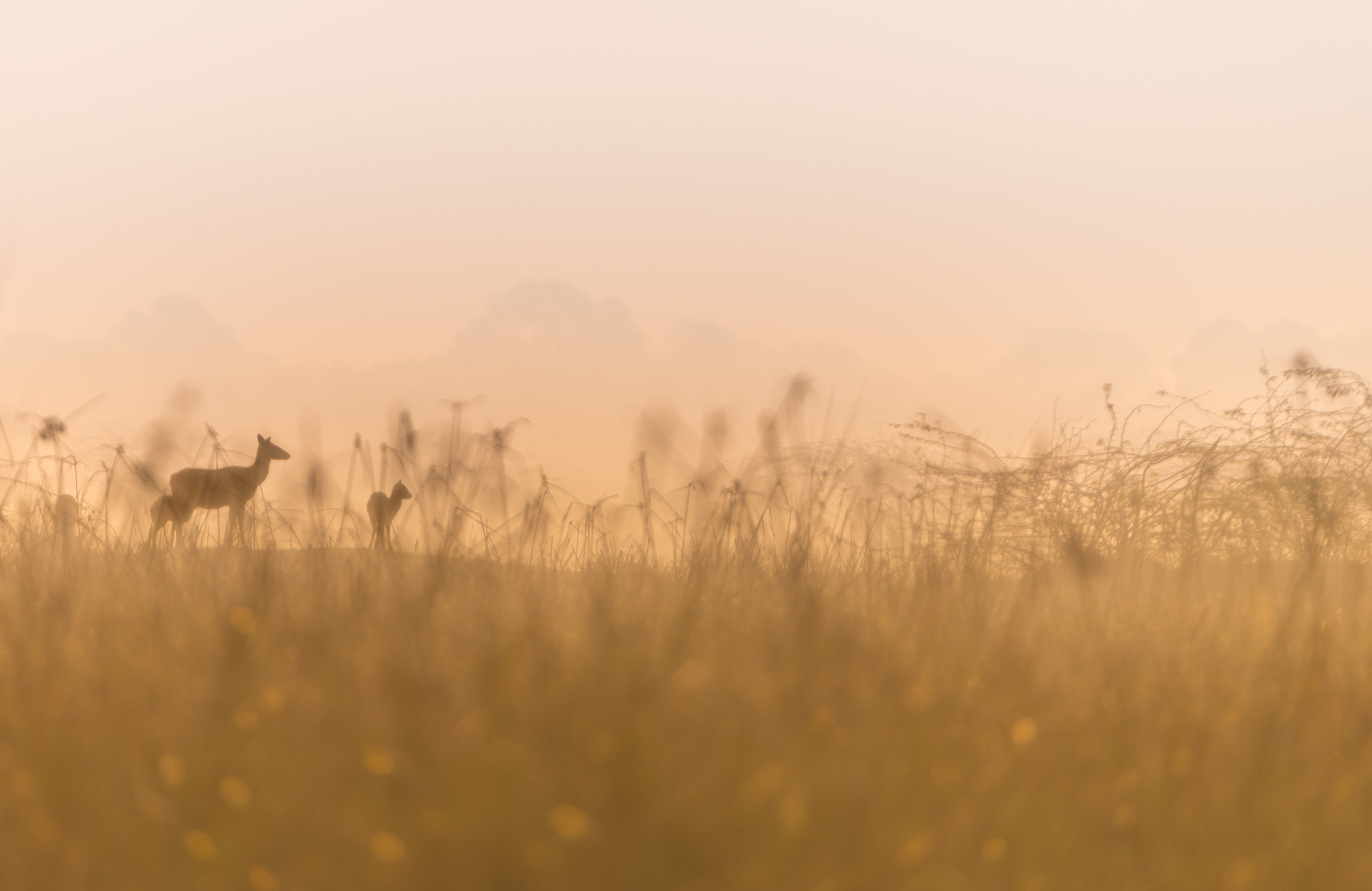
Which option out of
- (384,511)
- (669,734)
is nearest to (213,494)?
(384,511)

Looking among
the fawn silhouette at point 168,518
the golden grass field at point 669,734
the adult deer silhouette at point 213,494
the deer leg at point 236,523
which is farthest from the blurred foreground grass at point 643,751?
the fawn silhouette at point 168,518

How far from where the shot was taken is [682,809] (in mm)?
2270

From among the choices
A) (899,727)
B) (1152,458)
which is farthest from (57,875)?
(1152,458)

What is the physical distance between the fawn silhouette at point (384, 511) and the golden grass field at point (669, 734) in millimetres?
162

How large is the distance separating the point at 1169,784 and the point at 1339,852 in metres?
0.47

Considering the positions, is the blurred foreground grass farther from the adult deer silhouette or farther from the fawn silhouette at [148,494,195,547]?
the fawn silhouette at [148,494,195,547]

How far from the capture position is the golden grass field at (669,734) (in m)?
2.26

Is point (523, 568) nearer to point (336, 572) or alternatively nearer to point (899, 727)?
point (336, 572)

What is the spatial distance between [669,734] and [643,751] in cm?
17

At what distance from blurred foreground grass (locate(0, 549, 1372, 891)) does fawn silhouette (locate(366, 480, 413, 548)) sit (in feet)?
1.75

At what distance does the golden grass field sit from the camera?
2262 mm

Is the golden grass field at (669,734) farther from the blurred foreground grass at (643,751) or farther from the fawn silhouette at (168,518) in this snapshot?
the fawn silhouette at (168,518)

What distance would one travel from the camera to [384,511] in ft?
15.1

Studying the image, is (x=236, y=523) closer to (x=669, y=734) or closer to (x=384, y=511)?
(x=384, y=511)
